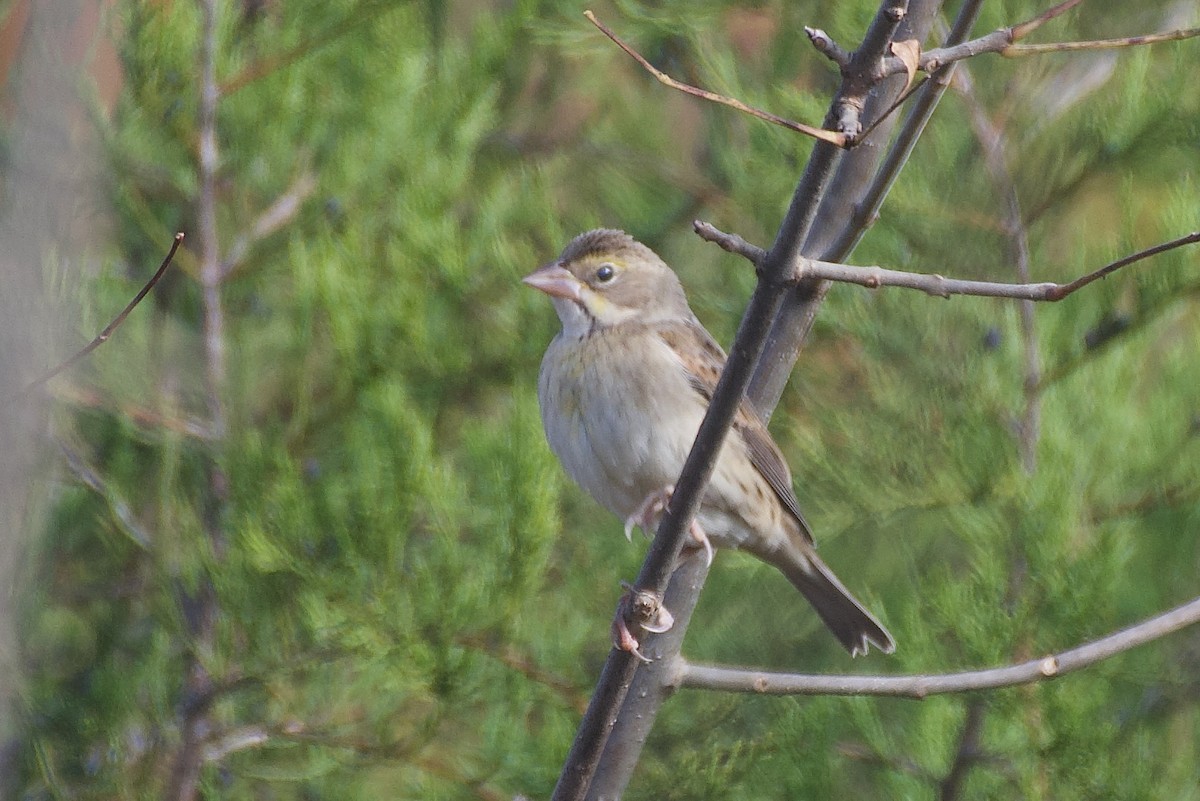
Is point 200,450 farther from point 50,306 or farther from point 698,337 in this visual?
point 50,306

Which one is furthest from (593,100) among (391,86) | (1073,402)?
(1073,402)

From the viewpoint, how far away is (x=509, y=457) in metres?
3.70

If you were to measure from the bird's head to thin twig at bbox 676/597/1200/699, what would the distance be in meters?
1.30

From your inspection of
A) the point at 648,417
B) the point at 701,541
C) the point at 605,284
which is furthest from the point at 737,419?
the point at 701,541

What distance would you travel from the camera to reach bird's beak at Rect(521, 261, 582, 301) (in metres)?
3.58

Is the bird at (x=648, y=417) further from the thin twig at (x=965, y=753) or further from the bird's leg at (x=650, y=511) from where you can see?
the thin twig at (x=965, y=753)

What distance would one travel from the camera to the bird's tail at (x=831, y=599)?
363cm

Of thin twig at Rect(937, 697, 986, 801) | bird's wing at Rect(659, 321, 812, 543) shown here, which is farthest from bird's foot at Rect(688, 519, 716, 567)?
thin twig at Rect(937, 697, 986, 801)

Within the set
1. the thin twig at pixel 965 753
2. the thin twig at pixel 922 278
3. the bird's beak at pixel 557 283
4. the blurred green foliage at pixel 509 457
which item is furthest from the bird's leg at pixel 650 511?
the thin twig at pixel 922 278

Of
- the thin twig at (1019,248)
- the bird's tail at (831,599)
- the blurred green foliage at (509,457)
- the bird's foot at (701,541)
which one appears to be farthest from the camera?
the thin twig at (1019,248)

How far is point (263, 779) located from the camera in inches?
160

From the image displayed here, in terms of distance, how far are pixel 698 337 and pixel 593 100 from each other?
1.64m

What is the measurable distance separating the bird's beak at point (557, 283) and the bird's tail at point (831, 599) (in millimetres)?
792

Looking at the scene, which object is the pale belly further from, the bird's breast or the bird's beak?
Answer: the bird's beak
